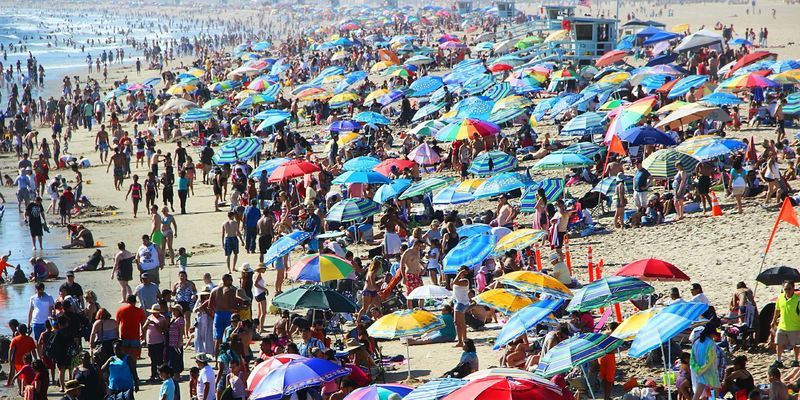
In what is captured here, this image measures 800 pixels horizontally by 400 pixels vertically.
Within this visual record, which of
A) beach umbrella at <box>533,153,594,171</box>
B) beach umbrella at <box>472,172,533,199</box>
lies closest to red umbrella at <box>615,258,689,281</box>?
beach umbrella at <box>472,172,533,199</box>

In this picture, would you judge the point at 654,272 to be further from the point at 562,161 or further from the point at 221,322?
the point at 562,161

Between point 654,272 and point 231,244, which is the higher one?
point 654,272

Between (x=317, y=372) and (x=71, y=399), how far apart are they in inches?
97.2

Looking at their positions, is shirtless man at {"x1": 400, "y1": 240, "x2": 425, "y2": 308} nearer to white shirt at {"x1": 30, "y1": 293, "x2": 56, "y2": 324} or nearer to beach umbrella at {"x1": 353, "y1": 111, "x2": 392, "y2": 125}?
white shirt at {"x1": 30, "y1": 293, "x2": 56, "y2": 324}

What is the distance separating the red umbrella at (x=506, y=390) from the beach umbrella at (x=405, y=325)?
337 cm

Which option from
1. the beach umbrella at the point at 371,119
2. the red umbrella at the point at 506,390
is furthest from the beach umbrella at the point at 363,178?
the red umbrella at the point at 506,390

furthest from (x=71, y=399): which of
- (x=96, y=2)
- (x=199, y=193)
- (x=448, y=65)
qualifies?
(x=96, y=2)

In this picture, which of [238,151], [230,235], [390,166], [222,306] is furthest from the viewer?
[238,151]

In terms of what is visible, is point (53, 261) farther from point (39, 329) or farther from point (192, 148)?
point (192, 148)

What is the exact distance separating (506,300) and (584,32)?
28419mm

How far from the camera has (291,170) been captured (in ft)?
67.7

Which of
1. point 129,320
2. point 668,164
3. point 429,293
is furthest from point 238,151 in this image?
point 429,293

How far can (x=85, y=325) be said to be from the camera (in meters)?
13.4

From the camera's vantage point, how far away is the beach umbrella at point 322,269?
45.8 ft
